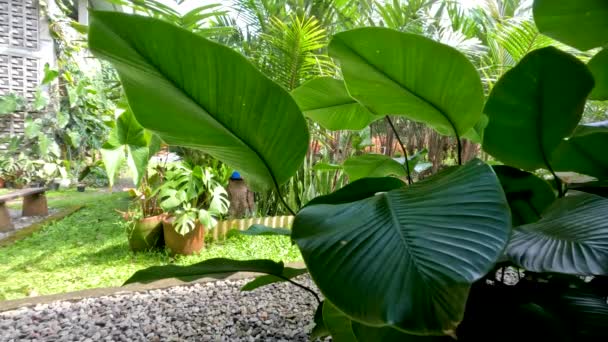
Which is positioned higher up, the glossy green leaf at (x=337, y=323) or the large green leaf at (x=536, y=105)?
the large green leaf at (x=536, y=105)

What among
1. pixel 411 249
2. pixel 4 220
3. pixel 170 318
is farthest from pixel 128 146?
pixel 411 249

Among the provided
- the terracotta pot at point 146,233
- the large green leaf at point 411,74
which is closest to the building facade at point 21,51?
the terracotta pot at point 146,233

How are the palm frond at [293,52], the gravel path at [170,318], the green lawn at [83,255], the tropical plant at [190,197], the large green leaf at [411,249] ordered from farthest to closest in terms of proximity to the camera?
the palm frond at [293,52], the tropical plant at [190,197], the green lawn at [83,255], the gravel path at [170,318], the large green leaf at [411,249]

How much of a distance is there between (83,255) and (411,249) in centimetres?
202

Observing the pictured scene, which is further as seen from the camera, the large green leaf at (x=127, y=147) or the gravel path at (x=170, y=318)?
the large green leaf at (x=127, y=147)

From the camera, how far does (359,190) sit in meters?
0.44

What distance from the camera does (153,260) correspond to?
1.72m

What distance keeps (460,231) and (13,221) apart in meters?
3.13

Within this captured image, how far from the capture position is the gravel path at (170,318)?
0.97 m

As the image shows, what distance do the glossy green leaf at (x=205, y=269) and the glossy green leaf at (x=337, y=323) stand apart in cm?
9

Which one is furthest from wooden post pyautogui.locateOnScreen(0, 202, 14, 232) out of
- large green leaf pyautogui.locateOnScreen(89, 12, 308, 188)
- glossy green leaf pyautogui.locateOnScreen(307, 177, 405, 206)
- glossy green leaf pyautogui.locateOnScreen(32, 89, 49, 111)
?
glossy green leaf pyautogui.locateOnScreen(307, 177, 405, 206)

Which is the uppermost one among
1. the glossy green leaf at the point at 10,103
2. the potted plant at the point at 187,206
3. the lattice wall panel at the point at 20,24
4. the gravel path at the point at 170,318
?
the lattice wall panel at the point at 20,24

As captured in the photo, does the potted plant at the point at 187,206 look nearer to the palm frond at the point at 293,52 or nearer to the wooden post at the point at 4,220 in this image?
the palm frond at the point at 293,52

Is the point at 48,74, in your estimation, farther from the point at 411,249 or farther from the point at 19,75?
the point at 411,249
